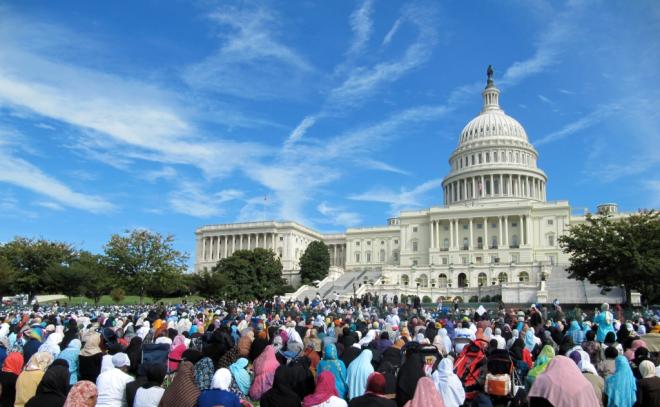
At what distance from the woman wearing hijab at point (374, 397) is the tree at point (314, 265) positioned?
8893 cm

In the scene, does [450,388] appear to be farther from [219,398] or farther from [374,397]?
[219,398]

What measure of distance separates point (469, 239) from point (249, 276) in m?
39.9

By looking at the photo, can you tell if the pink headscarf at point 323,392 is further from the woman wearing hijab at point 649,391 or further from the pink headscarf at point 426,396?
the woman wearing hijab at point 649,391

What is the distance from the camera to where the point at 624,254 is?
41.8 meters

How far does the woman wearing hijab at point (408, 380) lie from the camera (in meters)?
9.11

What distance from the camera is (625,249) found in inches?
1654

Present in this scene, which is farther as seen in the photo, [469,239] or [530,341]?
[469,239]

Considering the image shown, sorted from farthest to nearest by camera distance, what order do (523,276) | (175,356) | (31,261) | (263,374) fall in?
(523,276)
(31,261)
(175,356)
(263,374)

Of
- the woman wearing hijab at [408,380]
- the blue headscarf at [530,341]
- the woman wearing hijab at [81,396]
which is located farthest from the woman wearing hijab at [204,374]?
the blue headscarf at [530,341]

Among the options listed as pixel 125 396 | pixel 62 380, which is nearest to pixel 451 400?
pixel 125 396

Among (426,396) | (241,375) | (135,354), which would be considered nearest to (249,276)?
(135,354)

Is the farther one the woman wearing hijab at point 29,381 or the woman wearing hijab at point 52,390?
the woman wearing hijab at point 29,381

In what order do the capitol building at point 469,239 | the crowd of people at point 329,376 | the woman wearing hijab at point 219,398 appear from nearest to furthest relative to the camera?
the crowd of people at point 329,376
the woman wearing hijab at point 219,398
the capitol building at point 469,239

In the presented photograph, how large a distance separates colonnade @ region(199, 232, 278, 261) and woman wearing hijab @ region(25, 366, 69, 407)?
363 ft
